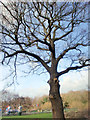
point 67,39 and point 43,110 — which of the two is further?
point 43,110

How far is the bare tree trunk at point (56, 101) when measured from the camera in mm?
3791

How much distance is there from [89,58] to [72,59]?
799 millimetres

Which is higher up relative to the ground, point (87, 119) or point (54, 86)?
point (54, 86)

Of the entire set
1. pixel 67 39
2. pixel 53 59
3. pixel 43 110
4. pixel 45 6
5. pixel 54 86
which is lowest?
pixel 43 110

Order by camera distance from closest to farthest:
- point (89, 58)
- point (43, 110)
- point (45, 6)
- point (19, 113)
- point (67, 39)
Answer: point (45, 6) → point (89, 58) → point (67, 39) → point (19, 113) → point (43, 110)

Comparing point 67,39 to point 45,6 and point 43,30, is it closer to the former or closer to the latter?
point 43,30

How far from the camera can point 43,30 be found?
5250 mm

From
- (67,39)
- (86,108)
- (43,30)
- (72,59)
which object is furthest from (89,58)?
(43,30)

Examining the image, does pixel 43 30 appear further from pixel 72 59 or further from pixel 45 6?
pixel 72 59

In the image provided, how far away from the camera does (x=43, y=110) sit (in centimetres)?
864

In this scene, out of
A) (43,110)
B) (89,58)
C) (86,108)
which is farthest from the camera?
(43,110)

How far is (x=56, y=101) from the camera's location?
387 centimetres

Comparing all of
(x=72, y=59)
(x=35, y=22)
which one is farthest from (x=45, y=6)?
(x=72, y=59)

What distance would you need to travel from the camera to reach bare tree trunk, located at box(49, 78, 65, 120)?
12.4ft
